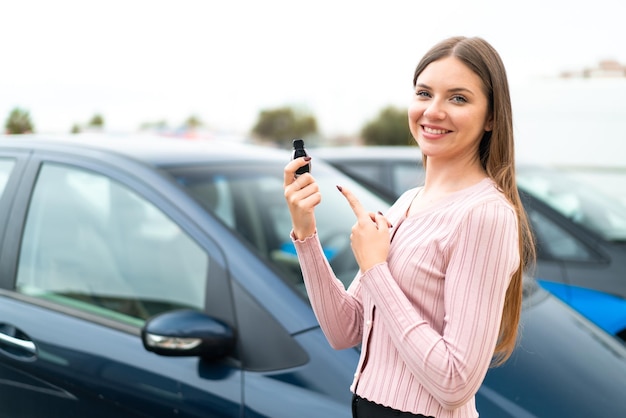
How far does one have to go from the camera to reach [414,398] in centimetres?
123

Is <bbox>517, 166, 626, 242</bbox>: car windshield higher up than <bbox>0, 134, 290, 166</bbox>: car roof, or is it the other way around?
<bbox>0, 134, 290, 166</bbox>: car roof

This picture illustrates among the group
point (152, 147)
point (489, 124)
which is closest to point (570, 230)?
point (152, 147)

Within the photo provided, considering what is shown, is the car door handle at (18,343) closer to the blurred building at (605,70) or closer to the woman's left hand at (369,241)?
the woman's left hand at (369,241)

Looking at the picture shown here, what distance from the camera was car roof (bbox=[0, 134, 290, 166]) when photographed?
2498mm

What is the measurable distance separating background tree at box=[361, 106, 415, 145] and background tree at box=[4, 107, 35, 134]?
58345 mm

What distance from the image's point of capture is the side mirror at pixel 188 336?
1815 mm

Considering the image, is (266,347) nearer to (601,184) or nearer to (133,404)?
(133,404)

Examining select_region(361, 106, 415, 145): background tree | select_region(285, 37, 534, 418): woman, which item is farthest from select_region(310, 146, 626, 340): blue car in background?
select_region(361, 106, 415, 145): background tree

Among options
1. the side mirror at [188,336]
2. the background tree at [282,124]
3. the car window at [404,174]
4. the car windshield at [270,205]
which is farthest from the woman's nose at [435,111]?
the background tree at [282,124]

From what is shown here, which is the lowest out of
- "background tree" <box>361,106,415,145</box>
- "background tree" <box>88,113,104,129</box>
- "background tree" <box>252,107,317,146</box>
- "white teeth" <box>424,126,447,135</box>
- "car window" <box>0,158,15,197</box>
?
"background tree" <box>252,107,317,146</box>

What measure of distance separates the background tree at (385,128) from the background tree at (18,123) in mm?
58345

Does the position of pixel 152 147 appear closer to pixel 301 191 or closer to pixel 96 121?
pixel 301 191

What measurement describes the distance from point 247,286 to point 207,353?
230 mm

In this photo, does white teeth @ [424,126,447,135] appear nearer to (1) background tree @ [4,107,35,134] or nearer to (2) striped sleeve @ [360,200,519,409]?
(2) striped sleeve @ [360,200,519,409]
